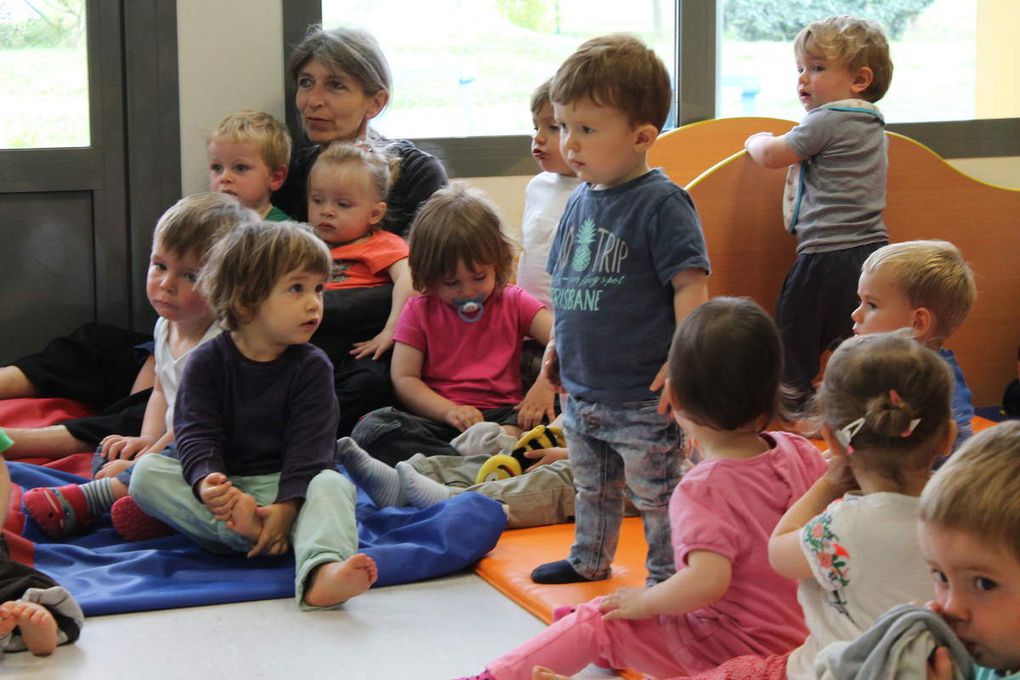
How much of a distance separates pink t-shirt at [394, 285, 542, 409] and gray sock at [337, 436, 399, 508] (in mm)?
481

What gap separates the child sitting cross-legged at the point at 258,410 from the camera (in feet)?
8.31

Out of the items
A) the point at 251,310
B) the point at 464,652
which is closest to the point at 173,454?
the point at 251,310

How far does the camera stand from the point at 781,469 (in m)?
1.83

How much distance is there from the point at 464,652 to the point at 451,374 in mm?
1262

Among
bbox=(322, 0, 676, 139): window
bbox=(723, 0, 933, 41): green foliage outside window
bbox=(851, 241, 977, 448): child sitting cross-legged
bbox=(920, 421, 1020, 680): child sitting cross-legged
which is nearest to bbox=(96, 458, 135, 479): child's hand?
bbox=(322, 0, 676, 139): window

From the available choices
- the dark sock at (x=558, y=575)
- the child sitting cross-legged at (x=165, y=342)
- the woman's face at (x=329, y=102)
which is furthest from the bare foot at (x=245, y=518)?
the woman's face at (x=329, y=102)

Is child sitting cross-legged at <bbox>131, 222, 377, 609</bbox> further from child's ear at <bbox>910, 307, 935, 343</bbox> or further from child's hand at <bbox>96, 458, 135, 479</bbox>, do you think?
child's ear at <bbox>910, 307, 935, 343</bbox>

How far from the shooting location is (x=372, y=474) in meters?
2.86

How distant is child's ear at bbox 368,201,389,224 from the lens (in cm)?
361

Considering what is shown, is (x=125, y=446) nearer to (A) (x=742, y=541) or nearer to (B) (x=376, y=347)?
(B) (x=376, y=347)

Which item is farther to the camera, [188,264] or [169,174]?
[169,174]

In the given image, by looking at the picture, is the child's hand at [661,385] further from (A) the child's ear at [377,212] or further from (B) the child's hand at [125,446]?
(A) the child's ear at [377,212]

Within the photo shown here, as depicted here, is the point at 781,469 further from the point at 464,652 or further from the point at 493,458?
the point at 493,458

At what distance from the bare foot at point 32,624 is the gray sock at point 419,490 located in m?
0.91
